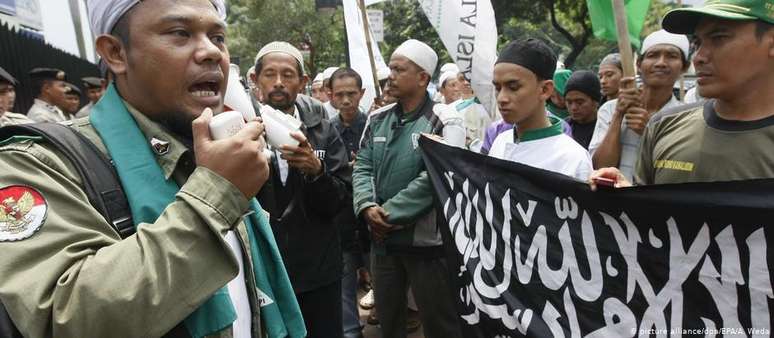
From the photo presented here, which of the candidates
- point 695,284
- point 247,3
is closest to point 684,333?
point 695,284

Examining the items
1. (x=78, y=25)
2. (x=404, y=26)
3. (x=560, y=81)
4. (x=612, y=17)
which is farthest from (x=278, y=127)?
(x=404, y=26)

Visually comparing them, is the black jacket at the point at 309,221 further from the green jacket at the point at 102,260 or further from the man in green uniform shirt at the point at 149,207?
the green jacket at the point at 102,260

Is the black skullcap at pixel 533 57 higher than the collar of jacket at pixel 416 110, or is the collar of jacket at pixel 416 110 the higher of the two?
the black skullcap at pixel 533 57

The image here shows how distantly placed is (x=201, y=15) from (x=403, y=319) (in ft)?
9.49

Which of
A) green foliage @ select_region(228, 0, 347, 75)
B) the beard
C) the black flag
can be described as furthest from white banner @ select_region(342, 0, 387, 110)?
green foliage @ select_region(228, 0, 347, 75)

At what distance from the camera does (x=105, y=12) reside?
4.44ft

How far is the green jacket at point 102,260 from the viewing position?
98 cm

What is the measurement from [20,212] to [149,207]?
0.25 m

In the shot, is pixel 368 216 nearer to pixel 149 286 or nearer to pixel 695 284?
pixel 695 284

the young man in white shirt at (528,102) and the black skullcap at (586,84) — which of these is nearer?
the young man in white shirt at (528,102)

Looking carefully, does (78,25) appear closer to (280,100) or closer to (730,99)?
(280,100)

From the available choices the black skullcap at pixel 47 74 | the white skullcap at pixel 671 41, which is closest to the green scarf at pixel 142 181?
the white skullcap at pixel 671 41

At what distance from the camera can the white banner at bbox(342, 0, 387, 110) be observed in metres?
6.48

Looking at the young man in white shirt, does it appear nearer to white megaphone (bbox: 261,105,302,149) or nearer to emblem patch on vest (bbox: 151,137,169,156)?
white megaphone (bbox: 261,105,302,149)
